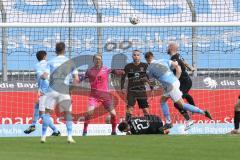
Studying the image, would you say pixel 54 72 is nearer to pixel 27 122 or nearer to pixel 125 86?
pixel 125 86

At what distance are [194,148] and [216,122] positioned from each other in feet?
33.4

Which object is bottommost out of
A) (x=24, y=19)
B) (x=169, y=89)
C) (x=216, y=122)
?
(x=216, y=122)

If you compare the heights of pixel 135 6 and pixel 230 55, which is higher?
pixel 135 6

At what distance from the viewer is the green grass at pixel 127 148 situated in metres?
12.2

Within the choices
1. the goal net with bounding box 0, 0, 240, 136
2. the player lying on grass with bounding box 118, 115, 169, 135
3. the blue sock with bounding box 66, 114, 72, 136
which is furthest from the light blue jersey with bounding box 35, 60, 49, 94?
the blue sock with bounding box 66, 114, 72, 136

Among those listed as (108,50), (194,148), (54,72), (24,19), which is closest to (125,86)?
(108,50)

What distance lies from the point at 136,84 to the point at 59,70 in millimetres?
5543

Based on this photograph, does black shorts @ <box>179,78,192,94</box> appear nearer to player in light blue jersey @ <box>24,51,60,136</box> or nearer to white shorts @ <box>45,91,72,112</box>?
player in light blue jersey @ <box>24,51,60,136</box>

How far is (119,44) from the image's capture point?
2267cm

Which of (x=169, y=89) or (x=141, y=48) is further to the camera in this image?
(x=141, y=48)

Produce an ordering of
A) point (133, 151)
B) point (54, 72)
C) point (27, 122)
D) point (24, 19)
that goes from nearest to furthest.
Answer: point (133, 151) → point (54, 72) → point (24, 19) → point (27, 122)

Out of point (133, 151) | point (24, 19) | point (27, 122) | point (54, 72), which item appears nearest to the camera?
point (133, 151)

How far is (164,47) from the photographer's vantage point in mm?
22797

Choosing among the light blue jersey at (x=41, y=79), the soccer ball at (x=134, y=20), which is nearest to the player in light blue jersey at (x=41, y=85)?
the light blue jersey at (x=41, y=79)
